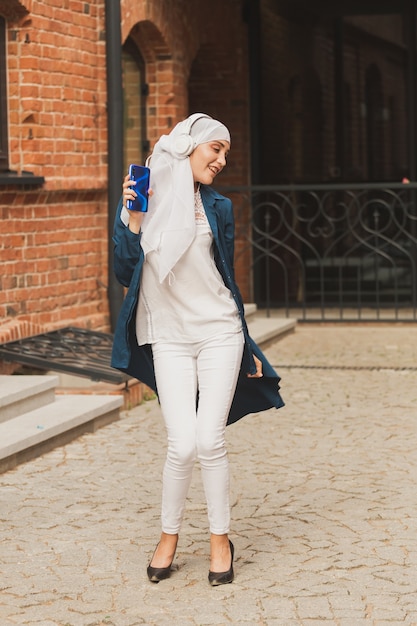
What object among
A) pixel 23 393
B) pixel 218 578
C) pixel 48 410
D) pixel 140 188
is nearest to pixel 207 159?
pixel 140 188

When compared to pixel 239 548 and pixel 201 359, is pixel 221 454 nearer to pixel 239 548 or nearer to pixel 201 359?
pixel 201 359

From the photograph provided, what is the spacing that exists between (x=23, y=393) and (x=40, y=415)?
0.16 meters

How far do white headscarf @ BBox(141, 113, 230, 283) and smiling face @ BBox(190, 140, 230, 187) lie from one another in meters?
0.02

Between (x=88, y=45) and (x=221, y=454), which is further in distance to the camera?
(x=88, y=45)

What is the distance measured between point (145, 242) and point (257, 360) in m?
0.63

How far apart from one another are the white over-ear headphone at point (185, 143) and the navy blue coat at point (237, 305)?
0.76 ft

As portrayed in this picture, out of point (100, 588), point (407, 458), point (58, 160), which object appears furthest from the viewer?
point (58, 160)

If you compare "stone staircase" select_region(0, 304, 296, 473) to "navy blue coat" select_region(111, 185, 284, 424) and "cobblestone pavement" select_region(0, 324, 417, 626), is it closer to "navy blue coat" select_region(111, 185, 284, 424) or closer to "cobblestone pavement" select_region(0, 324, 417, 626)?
"cobblestone pavement" select_region(0, 324, 417, 626)

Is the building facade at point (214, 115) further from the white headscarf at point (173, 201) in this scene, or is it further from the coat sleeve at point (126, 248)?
the white headscarf at point (173, 201)

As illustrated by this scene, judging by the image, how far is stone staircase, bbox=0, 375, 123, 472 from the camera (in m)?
6.61

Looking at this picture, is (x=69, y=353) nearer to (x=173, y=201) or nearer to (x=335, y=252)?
(x=173, y=201)

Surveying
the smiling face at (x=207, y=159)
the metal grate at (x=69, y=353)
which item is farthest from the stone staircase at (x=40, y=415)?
the smiling face at (x=207, y=159)

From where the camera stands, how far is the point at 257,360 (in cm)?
479

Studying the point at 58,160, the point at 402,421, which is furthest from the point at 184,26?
the point at 402,421
